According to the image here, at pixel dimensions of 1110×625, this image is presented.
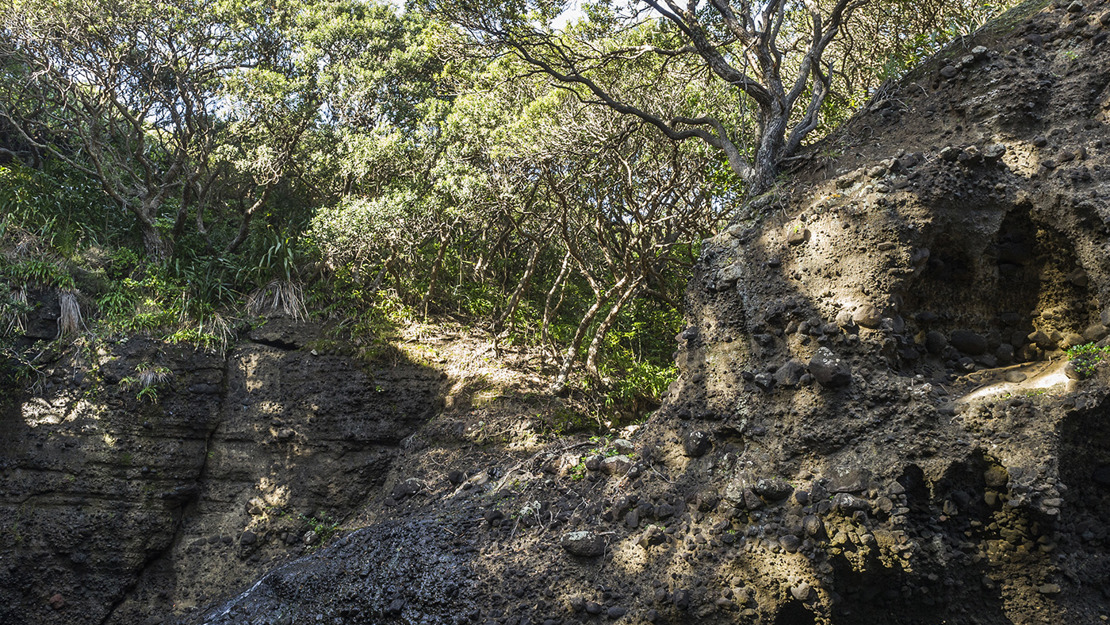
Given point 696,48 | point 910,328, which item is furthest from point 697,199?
point 910,328

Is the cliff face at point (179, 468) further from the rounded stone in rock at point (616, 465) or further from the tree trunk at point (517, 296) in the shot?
the rounded stone in rock at point (616, 465)

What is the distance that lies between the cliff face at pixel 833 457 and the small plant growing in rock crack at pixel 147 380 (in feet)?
2.35

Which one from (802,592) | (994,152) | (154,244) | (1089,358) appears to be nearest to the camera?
(1089,358)

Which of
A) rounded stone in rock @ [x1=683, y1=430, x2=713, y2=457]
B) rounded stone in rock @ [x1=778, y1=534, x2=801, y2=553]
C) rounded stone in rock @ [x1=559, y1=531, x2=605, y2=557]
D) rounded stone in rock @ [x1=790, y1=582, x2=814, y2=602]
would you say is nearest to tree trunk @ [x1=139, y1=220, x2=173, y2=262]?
rounded stone in rock @ [x1=559, y1=531, x2=605, y2=557]

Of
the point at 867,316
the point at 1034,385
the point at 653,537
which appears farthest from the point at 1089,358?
the point at 653,537

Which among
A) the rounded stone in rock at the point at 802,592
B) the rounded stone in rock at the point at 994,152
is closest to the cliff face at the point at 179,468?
the rounded stone in rock at the point at 802,592

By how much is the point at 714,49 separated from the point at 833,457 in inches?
160

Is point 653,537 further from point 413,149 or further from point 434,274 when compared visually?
point 413,149

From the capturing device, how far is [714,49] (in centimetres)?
668

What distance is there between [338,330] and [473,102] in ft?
10.2

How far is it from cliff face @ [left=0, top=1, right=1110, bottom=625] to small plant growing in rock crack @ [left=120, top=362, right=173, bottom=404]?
716 mm

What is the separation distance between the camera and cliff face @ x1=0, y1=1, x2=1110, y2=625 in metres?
4.12

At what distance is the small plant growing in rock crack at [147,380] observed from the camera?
23.5 feet

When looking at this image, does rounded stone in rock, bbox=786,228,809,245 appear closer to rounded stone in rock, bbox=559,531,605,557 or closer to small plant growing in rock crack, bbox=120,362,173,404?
rounded stone in rock, bbox=559,531,605,557
